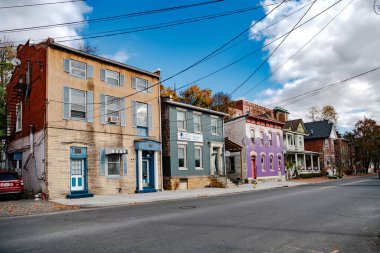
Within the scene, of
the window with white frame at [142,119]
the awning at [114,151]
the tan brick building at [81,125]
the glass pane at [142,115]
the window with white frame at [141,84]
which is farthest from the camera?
the window with white frame at [141,84]

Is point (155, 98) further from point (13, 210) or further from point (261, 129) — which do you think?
point (261, 129)

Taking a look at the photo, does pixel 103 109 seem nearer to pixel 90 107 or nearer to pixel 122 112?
pixel 90 107

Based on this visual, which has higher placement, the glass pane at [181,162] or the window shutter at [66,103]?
the window shutter at [66,103]

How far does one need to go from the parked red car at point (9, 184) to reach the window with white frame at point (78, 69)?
7247 mm

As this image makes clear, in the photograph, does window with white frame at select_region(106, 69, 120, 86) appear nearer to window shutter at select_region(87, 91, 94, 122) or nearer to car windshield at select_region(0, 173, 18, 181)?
window shutter at select_region(87, 91, 94, 122)

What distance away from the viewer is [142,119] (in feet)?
81.4

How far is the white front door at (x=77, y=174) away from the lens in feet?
64.5

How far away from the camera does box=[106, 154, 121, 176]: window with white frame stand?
856 inches

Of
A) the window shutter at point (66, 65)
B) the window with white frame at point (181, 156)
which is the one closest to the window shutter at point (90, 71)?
the window shutter at point (66, 65)

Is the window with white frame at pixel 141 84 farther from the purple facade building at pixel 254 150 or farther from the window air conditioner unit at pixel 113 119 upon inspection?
the purple facade building at pixel 254 150

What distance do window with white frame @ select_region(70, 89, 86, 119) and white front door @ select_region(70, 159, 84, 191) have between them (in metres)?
2.96

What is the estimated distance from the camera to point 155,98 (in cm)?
2605

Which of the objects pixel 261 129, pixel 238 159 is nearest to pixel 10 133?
pixel 238 159

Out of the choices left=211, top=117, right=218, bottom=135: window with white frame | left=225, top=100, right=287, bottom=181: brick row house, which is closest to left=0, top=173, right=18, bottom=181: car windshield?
left=211, top=117, right=218, bottom=135: window with white frame
